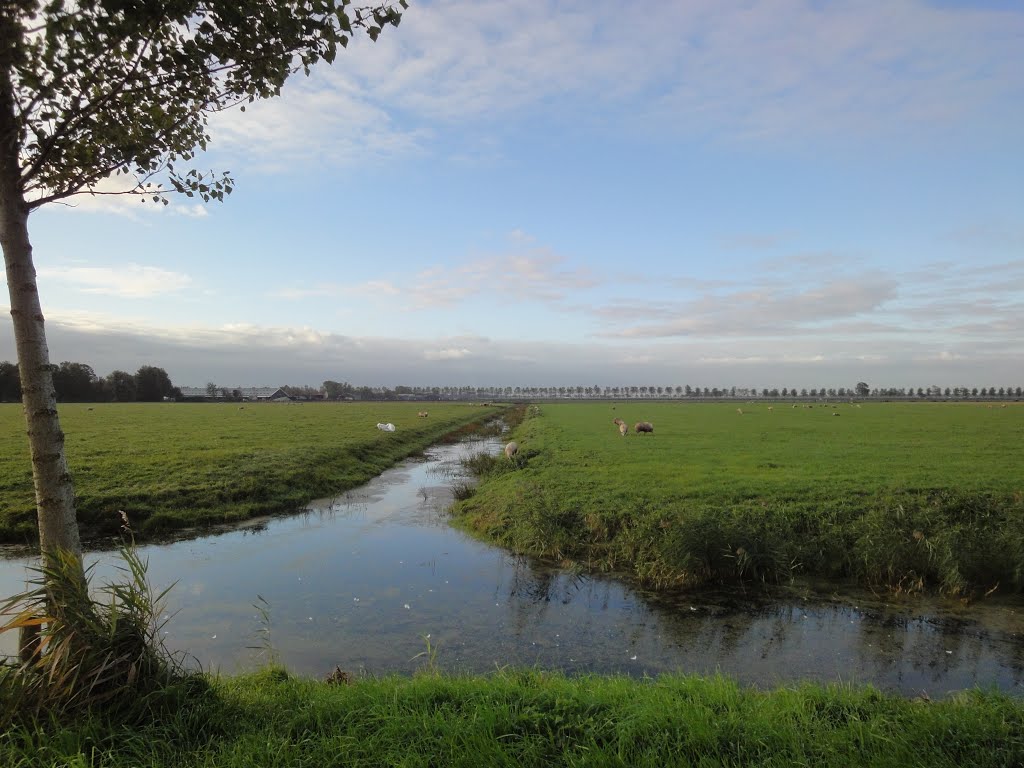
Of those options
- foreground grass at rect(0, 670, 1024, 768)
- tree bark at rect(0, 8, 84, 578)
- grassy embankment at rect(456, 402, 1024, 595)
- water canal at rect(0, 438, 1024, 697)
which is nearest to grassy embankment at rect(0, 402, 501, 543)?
water canal at rect(0, 438, 1024, 697)

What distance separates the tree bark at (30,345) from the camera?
4.82 m

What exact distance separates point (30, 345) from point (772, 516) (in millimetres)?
14958

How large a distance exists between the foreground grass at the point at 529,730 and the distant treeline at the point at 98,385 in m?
126

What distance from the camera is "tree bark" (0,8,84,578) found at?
190 inches

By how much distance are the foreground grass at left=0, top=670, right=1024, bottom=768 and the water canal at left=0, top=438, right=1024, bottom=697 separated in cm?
213

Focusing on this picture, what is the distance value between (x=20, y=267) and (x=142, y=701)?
159 inches

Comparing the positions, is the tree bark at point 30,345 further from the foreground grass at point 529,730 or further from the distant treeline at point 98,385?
the distant treeline at point 98,385

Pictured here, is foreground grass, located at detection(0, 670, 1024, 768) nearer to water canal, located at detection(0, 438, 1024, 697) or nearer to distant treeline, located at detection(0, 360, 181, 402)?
water canal, located at detection(0, 438, 1024, 697)

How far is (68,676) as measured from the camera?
4.94m

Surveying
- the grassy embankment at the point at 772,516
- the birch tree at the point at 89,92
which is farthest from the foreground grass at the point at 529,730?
the grassy embankment at the point at 772,516

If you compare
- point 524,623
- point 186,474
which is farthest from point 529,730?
point 186,474

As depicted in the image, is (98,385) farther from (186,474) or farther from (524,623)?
(524,623)

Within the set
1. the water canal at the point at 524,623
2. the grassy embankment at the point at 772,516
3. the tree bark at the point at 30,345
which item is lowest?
the water canal at the point at 524,623

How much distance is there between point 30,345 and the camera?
4.92 meters
